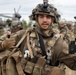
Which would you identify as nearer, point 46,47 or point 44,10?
point 46,47

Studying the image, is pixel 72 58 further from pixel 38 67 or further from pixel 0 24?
pixel 0 24

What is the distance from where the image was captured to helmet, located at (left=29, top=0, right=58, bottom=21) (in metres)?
6.38

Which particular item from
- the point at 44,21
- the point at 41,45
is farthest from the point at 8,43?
the point at 44,21

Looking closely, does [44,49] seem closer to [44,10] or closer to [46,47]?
[46,47]

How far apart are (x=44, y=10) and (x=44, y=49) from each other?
0.67 meters

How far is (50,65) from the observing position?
624cm

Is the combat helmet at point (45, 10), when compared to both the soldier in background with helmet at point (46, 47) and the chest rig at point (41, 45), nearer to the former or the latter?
the soldier in background with helmet at point (46, 47)

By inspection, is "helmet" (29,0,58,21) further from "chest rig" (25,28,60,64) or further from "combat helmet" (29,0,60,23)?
"chest rig" (25,28,60,64)

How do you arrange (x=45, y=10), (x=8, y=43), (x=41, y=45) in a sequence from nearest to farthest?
(x=8, y=43)
(x=41, y=45)
(x=45, y=10)

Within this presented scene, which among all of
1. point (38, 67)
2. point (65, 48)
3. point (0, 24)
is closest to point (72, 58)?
point (65, 48)

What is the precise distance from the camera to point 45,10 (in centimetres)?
637

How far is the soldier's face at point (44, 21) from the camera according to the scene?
628cm

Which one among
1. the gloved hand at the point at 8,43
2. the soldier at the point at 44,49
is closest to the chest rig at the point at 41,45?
the soldier at the point at 44,49

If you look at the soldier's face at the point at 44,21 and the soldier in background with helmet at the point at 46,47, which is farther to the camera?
the soldier's face at the point at 44,21
